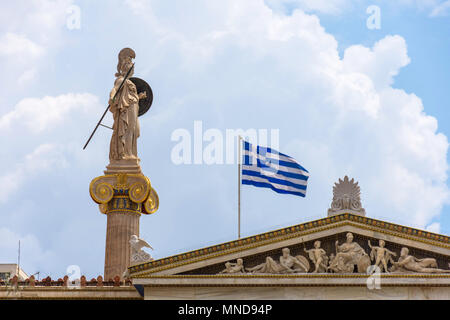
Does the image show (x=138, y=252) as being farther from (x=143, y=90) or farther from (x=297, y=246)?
(x=143, y=90)

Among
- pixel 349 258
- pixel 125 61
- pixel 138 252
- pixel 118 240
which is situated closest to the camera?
pixel 349 258

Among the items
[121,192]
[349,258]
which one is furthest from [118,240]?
[349,258]

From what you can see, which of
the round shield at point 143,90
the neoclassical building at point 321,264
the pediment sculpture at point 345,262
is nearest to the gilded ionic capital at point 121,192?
the round shield at point 143,90

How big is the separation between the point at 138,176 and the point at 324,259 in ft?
46.8

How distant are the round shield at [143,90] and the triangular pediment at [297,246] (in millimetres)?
15003

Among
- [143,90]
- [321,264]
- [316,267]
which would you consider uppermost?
[143,90]

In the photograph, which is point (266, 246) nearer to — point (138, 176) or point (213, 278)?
point (213, 278)

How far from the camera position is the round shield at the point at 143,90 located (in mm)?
66125

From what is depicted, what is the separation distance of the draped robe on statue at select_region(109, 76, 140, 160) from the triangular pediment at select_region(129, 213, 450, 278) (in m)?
11.6

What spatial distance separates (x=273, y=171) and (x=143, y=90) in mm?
11548

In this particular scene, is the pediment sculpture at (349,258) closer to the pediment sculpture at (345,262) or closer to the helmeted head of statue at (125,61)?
the pediment sculpture at (345,262)

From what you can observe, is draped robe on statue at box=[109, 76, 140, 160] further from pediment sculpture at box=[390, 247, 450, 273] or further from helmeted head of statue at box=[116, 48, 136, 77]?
pediment sculpture at box=[390, 247, 450, 273]

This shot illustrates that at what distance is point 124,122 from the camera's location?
64.1m
